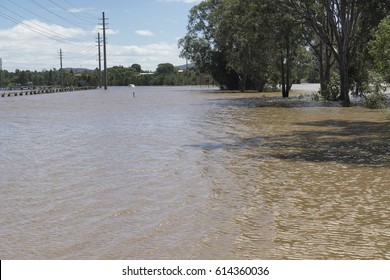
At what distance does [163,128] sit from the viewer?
24.7m

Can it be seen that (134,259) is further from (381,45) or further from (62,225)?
(381,45)

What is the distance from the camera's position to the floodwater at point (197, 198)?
23.4 feet

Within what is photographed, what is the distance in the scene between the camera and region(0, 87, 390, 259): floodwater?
23.4 ft

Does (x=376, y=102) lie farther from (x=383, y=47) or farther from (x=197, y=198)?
(x=197, y=198)

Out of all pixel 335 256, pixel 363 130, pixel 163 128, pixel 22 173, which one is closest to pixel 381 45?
pixel 363 130

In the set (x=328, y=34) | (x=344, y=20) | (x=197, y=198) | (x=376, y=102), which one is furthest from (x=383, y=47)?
(x=328, y=34)

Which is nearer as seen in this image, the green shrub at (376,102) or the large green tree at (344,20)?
the green shrub at (376,102)

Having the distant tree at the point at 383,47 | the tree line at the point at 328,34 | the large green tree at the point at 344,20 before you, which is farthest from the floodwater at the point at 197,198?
the large green tree at the point at 344,20

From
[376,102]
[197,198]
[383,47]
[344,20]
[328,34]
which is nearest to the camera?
[197,198]

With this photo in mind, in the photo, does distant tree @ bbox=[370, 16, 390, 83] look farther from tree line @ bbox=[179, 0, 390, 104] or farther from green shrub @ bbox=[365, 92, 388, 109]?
green shrub @ bbox=[365, 92, 388, 109]

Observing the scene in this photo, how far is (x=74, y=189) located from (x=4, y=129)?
1642cm

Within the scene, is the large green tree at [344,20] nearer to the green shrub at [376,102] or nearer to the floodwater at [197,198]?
the green shrub at [376,102]

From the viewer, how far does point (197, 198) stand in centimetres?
1001

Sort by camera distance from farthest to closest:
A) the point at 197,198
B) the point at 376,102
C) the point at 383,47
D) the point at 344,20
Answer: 1. the point at 344,20
2. the point at 376,102
3. the point at 383,47
4. the point at 197,198
